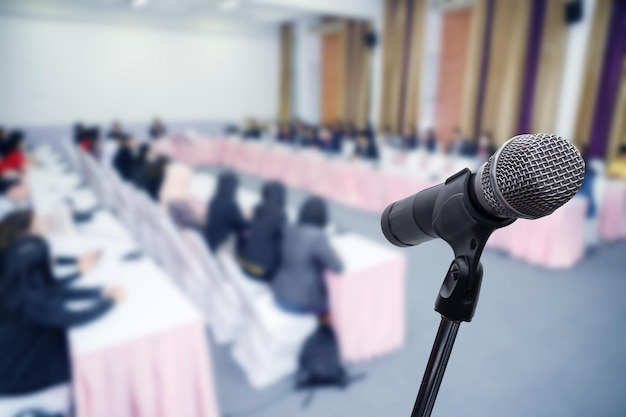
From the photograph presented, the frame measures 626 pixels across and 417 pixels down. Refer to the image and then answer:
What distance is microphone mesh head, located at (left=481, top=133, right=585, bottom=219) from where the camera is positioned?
469 millimetres

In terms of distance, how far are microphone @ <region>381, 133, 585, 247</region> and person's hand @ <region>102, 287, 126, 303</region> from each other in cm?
181

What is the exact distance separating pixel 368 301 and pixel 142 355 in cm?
139

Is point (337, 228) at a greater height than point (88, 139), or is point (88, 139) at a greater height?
point (88, 139)

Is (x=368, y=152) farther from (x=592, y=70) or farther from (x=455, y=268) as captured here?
(x=455, y=268)

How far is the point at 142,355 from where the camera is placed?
1.71 meters

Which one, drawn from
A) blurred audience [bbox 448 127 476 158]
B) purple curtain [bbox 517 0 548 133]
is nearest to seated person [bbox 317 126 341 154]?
blurred audience [bbox 448 127 476 158]

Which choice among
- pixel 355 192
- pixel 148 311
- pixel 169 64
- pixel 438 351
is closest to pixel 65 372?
pixel 148 311

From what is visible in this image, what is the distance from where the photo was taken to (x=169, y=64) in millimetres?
10992

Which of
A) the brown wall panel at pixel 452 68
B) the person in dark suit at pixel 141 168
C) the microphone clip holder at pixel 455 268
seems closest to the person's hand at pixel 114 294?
the microphone clip holder at pixel 455 268

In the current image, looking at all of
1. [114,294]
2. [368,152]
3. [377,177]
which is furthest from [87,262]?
[368,152]

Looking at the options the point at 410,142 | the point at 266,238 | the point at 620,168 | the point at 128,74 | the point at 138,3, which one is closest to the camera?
the point at 266,238

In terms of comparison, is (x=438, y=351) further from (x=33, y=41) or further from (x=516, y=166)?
(x=33, y=41)

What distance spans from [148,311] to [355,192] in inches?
185

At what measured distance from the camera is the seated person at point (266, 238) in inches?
106
